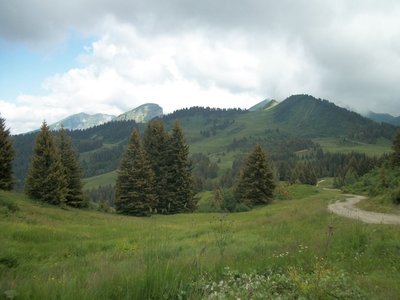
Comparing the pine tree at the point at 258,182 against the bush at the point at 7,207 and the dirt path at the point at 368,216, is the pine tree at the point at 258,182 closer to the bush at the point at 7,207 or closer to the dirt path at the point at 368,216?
the dirt path at the point at 368,216

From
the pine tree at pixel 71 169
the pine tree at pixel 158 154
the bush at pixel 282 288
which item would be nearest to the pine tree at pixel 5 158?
the pine tree at pixel 71 169

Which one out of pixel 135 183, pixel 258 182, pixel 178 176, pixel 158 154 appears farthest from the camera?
pixel 258 182

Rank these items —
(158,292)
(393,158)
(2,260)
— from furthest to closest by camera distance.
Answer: (393,158) < (2,260) < (158,292)

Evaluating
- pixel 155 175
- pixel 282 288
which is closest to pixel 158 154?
pixel 155 175

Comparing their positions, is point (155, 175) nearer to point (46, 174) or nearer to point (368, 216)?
point (46, 174)

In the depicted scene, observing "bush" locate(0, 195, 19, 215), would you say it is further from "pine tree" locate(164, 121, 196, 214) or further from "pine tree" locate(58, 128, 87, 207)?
"pine tree" locate(164, 121, 196, 214)

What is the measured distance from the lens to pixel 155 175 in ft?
172

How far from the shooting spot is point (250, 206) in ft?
177

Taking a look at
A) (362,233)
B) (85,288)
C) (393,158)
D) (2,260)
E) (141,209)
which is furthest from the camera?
(393,158)

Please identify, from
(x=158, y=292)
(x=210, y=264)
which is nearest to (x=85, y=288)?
(x=158, y=292)

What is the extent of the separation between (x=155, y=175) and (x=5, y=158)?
1983 centimetres

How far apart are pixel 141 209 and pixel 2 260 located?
1643 inches

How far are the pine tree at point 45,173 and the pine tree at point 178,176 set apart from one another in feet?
53.9

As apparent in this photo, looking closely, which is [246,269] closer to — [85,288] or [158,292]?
[158,292]
